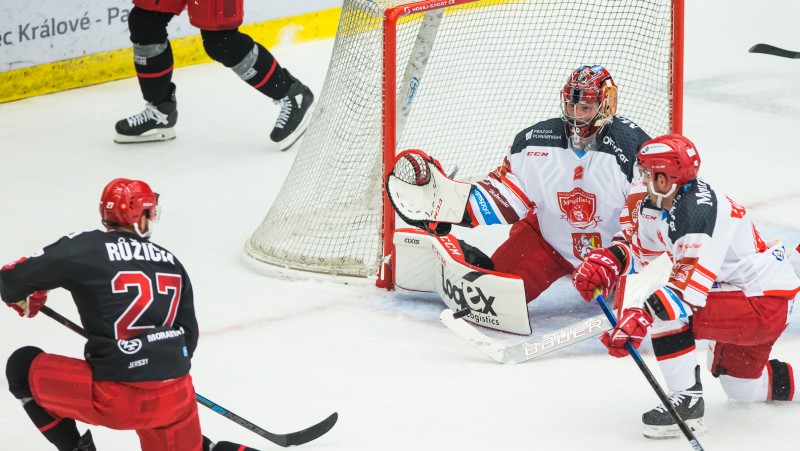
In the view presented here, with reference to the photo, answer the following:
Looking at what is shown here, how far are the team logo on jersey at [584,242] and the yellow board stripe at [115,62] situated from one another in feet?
12.0

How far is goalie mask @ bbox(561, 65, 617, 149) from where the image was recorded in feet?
13.8

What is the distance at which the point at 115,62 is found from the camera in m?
7.38

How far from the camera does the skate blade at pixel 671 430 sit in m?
3.56

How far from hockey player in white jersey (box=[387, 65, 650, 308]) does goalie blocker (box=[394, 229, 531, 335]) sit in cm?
10

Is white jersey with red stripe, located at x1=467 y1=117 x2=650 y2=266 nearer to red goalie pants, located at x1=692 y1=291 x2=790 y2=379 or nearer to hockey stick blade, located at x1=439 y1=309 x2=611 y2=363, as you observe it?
hockey stick blade, located at x1=439 y1=309 x2=611 y2=363

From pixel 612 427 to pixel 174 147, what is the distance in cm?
341

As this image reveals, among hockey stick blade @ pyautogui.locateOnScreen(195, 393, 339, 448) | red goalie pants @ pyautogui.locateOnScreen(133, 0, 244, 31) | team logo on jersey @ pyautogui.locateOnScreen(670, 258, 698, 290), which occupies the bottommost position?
hockey stick blade @ pyautogui.locateOnScreen(195, 393, 339, 448)

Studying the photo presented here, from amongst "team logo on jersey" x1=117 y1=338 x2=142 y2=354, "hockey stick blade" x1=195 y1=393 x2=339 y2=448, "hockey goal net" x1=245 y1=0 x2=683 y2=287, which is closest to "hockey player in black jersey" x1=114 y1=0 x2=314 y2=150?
"hockey goal net" x1=245 y1=0 x2=683 y2=287

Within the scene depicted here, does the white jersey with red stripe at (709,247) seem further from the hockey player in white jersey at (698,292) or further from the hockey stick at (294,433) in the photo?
the hockey stick at (294,433)

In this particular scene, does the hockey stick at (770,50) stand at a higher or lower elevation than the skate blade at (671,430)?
higher

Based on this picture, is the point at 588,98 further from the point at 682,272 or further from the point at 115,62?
the point at 115,62

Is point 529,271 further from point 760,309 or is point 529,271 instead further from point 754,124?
point 754,124

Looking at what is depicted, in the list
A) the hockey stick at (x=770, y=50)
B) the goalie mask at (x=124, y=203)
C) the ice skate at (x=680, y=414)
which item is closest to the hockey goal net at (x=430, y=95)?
the hockey stick at (x=770, y=50)

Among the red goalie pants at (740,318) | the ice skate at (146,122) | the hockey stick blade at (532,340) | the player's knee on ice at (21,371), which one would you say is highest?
the red goalie pants at (740,318)
